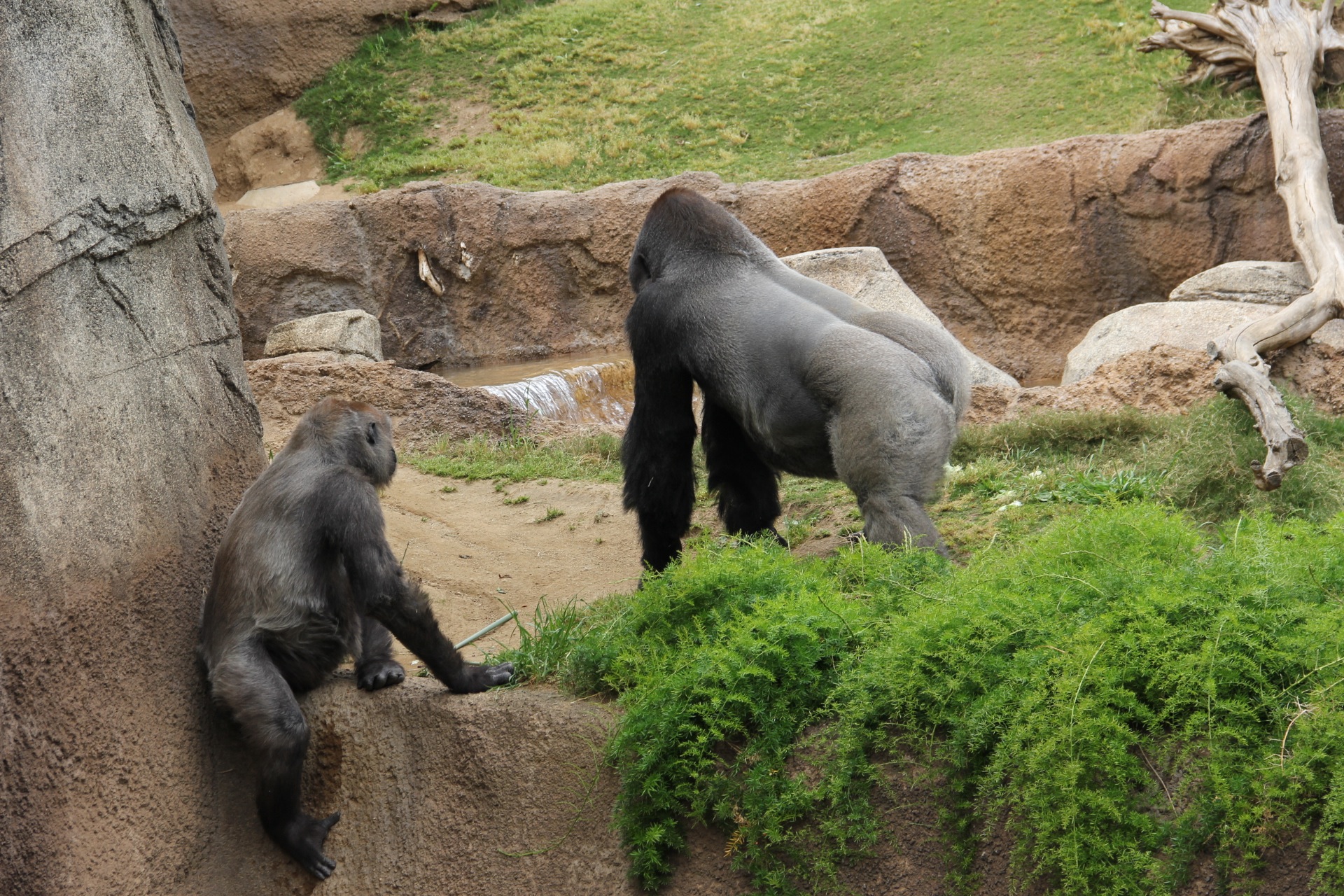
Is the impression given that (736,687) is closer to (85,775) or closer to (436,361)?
(85,775)

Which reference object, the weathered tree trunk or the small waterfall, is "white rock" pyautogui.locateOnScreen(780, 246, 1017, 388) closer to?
the small waterfall

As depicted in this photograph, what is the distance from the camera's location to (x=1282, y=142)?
30.0 ft

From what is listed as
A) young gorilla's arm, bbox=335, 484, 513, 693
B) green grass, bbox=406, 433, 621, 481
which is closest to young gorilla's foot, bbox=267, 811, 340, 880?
young gorilla's arm, bbox=335, 484, 513, 693

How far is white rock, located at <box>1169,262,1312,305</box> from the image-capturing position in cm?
848

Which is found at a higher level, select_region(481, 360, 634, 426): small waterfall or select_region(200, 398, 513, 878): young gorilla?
select_region(200, 398, 513, 878): young gorilla

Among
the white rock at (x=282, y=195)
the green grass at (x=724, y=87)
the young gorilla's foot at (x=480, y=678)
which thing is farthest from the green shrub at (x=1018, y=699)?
the white rock at (x=282, y=195)

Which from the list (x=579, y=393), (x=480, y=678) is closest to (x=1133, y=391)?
(x=579, y=393)

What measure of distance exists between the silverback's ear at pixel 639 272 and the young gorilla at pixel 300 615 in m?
1.68

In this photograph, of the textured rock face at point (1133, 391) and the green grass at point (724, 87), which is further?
the green grass at point (724, 87)

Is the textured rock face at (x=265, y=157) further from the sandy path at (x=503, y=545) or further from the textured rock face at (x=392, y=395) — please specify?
the sandy path at (x=503, y=545)

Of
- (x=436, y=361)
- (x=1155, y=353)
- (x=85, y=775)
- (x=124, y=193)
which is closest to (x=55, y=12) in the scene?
(x=124, y=193)

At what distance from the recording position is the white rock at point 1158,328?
26.4 ft

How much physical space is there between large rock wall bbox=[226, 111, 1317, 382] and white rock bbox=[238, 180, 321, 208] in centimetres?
472

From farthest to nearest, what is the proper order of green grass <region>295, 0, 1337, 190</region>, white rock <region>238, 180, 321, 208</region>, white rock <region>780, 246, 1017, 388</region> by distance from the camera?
white rock <region>238, 180, 321, 208</region>
green grass <region>295, 0, 1337, 190</region>
white rock <region>780, 246, 1017, 388</region>
